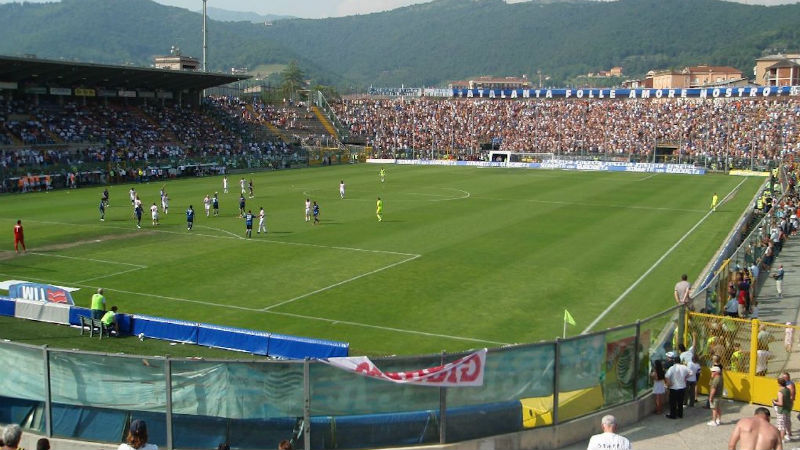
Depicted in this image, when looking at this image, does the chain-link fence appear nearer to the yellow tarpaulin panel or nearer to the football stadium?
the football stadium

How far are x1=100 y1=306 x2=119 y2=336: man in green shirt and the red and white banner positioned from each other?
41.4ft

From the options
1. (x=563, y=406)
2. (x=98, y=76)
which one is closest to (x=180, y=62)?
(x=98, y=76)

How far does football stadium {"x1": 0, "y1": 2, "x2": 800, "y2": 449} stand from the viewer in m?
11.5

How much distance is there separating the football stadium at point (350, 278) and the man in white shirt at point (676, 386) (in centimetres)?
40

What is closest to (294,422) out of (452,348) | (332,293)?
(452,348)

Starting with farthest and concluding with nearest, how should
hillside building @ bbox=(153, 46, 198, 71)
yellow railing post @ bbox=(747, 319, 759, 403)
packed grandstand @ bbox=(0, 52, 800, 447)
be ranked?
hillside building @ bbox=(153, 46, 198, 71) → packed grandstand @ bbox=(0, 52, 800, 447) → yellow railing post @ bbox=(747, 319, 759, 403)

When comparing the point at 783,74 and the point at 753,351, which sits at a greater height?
the point at 783,74

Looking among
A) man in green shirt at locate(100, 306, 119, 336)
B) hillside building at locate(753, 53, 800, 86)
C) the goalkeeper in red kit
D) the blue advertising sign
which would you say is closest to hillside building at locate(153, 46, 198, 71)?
the goalkeeper in red kit

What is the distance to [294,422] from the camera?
11367mm

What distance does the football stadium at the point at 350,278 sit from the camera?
1154cm

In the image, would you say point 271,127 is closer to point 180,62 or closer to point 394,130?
point 394,130

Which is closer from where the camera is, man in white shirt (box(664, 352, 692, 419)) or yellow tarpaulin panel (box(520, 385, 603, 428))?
yellow tarpaulin panel (box(520, 385, 603, 428))

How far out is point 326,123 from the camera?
109m

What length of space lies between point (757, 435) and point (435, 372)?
458 cm
